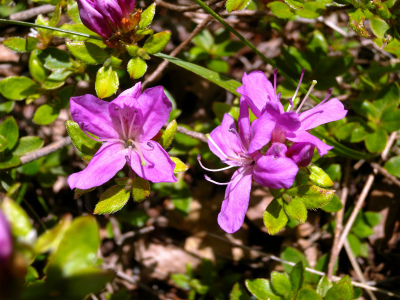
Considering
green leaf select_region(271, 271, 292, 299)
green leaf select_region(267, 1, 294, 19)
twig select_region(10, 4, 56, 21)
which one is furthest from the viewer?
twig select_region(10, 4, 56, 21)

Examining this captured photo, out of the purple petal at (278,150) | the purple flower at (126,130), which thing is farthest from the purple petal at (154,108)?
the purple petal at (278,150)

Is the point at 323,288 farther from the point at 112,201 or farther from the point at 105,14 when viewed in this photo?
the point at 105,14

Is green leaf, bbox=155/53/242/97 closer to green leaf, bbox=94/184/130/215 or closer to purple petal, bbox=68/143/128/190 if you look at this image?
purple petal, bbox=68/143/128/190

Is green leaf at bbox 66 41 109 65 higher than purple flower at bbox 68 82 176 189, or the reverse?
green leaf at bbox 66 41 109 65

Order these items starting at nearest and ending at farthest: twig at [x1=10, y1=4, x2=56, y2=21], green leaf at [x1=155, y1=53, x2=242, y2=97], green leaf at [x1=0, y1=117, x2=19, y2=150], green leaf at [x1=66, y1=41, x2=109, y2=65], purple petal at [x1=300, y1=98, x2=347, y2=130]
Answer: purple petal at [x1=300, y1=98, x2=347, y2=130]
green leaf at [x1=66, y1=41, x2=109, y2=65]
green leaf at [x1=155, y1=53, x2=242, y2=97]
green leaf at [x1=0, y1=117, x2=19, y2=150]
twig at [x1=10, y1=4, x2=56, y2=21]

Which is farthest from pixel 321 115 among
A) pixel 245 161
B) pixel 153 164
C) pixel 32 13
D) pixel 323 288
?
pixel 32 13

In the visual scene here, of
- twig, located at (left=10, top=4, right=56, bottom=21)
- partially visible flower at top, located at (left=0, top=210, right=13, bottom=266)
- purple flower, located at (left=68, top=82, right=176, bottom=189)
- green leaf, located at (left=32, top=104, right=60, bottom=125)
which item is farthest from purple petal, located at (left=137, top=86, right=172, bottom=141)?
twig, located at (left=10, top=4, right=56, bottom=21)
